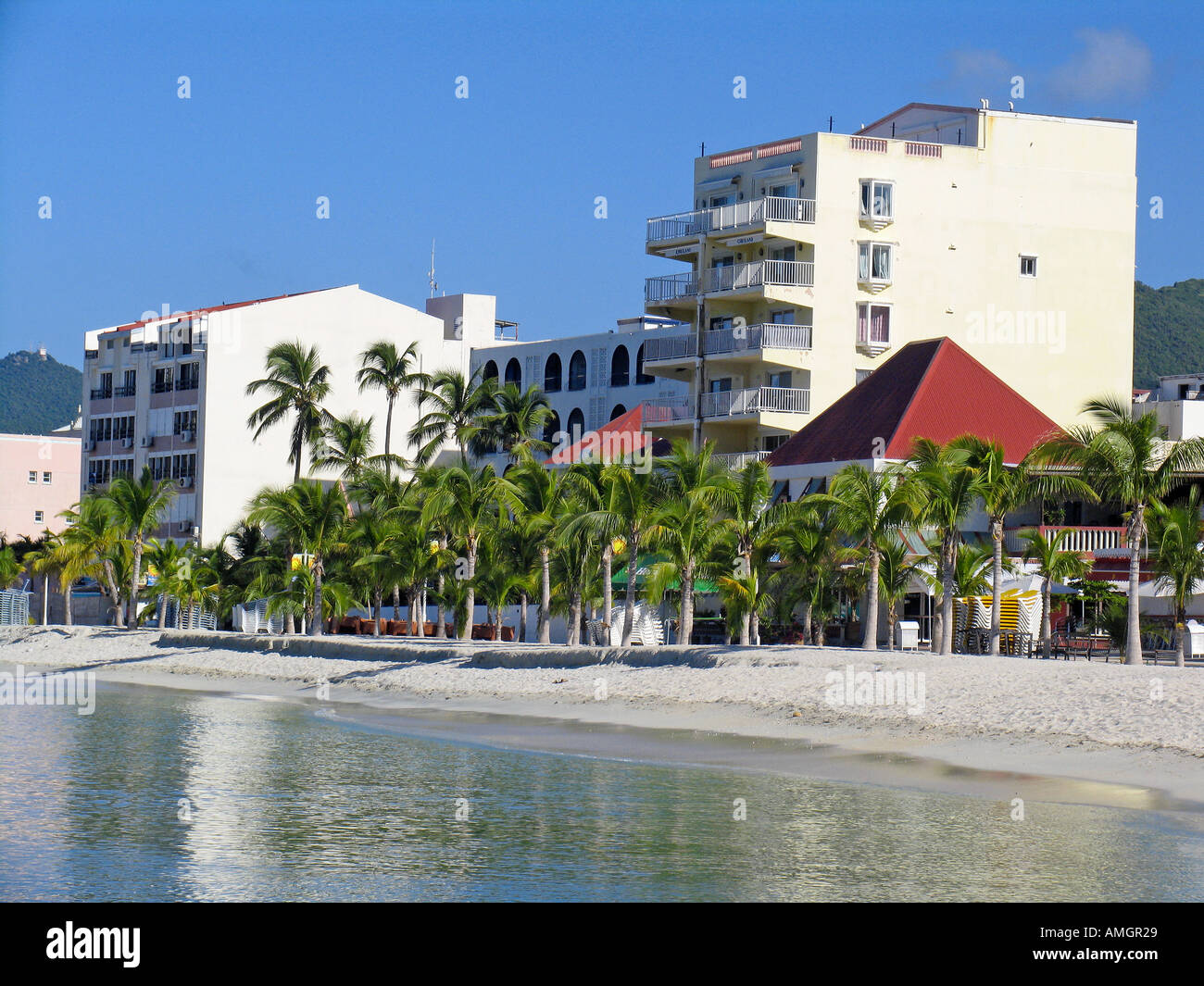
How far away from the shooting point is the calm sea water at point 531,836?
57.1ft

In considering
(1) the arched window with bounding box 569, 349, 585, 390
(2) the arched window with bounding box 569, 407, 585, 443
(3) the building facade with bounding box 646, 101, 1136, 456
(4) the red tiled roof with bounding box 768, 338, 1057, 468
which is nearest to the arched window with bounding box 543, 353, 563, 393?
(1) the arched window with bounding box 569, 349, 585, 390

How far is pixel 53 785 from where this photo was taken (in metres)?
25.4

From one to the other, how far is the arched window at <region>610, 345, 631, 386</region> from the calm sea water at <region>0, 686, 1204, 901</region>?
5176 centimetres

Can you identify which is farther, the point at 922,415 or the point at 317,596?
the point at 317,596

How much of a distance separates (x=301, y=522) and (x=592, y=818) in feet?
106

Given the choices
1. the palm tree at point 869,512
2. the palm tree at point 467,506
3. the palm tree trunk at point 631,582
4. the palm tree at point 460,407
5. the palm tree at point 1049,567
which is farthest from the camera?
the palm tree at point 460,407

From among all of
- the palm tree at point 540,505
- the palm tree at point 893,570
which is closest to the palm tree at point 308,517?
the palm tree at point 540,505

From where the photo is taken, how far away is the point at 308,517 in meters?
52.2

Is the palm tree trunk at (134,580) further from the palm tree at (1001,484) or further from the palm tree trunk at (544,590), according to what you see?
the palm tree at (1001,484)

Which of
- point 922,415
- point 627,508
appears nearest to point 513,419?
point 922,415

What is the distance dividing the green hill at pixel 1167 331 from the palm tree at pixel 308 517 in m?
78.9

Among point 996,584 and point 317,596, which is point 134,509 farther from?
point 996,584

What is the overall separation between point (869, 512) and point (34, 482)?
283ft
